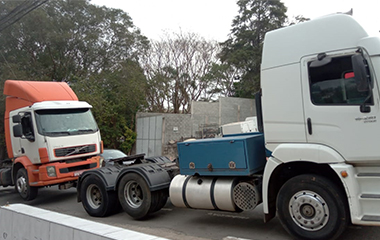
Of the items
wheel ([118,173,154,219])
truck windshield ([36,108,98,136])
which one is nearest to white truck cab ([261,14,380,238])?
wheel ([118,173,154,219])

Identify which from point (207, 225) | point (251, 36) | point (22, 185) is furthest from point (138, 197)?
point (251, 36)

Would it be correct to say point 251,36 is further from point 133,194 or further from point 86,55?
point 133,194

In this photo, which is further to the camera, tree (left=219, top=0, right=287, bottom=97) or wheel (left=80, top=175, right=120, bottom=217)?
tree (left=219, top=0, right=287, bottom=97)

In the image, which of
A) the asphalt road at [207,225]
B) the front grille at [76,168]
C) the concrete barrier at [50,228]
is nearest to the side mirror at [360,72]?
the asphalt road at [207,225]

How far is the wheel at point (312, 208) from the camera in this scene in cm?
472

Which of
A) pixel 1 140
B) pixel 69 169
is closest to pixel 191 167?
pixel 69 169

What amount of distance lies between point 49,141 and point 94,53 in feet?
53.1

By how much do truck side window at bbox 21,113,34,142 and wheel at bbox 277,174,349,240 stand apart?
711 cm

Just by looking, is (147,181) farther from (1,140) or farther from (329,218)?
(1,140)

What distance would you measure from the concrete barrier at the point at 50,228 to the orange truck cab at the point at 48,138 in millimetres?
3918

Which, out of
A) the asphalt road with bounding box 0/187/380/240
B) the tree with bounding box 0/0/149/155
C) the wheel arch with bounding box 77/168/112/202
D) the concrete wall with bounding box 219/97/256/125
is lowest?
the asphalt road with bounding box 0/187/380/240

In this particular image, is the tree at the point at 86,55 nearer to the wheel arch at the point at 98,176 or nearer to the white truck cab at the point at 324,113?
the wheel arch at the point at 98,176

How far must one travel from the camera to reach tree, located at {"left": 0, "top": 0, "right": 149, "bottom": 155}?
2012 centimetres

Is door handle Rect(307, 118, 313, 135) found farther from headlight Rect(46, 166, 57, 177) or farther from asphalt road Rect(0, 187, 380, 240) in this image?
headlight Rect(46, 166, 57, 177)
